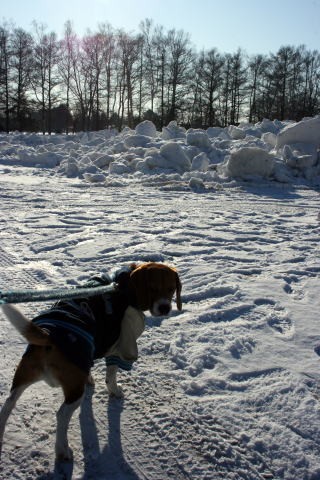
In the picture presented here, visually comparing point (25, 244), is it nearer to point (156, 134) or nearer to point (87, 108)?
point (156, 134)

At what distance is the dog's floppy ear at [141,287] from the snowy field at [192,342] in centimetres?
65

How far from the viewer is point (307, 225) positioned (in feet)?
26.0

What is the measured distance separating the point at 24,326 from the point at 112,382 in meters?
0.96

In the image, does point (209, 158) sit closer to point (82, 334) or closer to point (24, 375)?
point (82, 334)

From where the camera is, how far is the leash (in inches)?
82.7

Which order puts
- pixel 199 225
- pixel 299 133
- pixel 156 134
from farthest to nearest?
pixel 156 134
pixel 299 133
pixel 199 225

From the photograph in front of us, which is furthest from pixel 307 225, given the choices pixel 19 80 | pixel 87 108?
pixel 19 80

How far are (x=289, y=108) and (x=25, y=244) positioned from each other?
130 ft

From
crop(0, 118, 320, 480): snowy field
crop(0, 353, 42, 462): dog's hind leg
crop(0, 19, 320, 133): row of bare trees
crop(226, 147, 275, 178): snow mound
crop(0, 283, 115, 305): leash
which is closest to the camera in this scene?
crop(0, 283, 115, 305): leash

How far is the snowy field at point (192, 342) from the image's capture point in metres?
2.33

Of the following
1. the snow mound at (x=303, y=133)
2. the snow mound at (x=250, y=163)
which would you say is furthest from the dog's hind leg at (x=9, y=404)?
the snow mound at (x=303, y=133)

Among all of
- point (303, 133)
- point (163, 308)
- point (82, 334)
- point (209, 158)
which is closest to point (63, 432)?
point (82, 334)

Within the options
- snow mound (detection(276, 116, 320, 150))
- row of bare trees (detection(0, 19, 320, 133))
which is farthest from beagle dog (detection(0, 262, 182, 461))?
row of bare trees (detection(0, 19, 320, 133))

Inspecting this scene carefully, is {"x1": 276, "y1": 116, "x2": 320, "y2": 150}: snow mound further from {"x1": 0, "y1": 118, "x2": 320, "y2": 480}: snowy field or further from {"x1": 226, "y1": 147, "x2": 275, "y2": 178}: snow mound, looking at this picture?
{"x1": 0, "y1": 118, "x2": 320, "y2": 480}: snowy field
